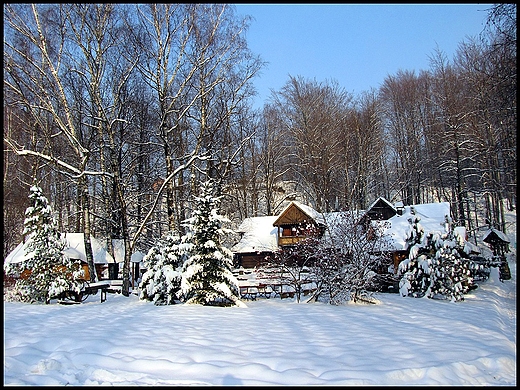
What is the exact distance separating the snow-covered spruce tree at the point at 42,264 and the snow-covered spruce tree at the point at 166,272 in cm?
249

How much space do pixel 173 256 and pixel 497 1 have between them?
11473 millimetres

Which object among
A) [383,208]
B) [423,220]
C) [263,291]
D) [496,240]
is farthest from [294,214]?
[496,240]

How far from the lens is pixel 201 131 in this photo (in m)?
17.5

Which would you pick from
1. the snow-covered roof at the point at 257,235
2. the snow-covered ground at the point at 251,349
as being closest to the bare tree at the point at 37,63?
the snow-covered ground at the point at 251,349

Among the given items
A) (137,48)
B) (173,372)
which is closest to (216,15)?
(137,48)

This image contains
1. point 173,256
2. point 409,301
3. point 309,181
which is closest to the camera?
point 173,256

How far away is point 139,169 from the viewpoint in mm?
26719

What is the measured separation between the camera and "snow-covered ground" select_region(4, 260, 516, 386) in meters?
4.90

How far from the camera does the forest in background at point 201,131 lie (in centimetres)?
1569

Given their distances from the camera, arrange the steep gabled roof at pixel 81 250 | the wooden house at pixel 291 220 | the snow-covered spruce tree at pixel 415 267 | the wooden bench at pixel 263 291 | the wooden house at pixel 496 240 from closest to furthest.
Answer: the snow-covered spruce tree at pixel 415 267 < the wooden bench at pixel 263 291 < the steep gabled roof at pixel 81 250 < the wooden house at pixel 496 240 < the wooden house at pixel 291 220

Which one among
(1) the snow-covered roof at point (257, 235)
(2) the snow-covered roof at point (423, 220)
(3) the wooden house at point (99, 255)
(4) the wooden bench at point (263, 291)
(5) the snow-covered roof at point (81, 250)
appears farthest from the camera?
(1) the snow-covered roof at point (257, 235)

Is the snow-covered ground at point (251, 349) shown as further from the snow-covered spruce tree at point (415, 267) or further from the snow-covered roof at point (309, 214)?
the snow-covered roof at point (309, 214)

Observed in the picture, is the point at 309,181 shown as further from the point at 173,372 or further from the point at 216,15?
the point at 173,372

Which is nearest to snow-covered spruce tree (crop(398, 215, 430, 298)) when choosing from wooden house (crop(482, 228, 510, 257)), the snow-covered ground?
the snow-covered ground
